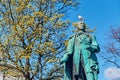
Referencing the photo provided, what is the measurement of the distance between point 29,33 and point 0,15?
2.80 metres

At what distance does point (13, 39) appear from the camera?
865 inches

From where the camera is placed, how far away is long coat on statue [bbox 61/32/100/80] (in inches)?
385

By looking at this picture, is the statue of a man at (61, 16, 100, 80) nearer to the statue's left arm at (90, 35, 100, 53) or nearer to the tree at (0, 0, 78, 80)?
the statue's left arm at (90, 35, 100, 53)

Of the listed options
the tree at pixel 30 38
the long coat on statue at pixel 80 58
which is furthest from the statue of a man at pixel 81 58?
the tree at pixel 30 38

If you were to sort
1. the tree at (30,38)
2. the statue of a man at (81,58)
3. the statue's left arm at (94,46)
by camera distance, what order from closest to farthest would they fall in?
the statue of a man at (81,58) → the statue's left arm at (94,46) → the tree at (30,38)

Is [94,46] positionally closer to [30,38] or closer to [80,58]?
[80,58]

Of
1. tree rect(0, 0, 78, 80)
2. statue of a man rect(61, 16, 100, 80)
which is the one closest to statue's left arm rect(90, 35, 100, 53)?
statue of a man rect(61, 16, 100, 80)

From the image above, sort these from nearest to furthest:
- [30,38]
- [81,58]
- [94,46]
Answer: [94,46]
[81,58]
[30,38]

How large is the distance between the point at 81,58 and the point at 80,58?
1.2 inches

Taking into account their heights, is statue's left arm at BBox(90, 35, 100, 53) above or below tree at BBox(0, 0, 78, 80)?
below

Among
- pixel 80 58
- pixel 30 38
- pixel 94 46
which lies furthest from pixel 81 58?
pixel 30 38

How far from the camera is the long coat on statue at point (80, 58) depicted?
978 centimetres

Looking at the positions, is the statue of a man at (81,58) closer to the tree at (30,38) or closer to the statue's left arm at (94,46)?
the statue's left arm at (94,46)

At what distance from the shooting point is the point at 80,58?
995 centimetres
